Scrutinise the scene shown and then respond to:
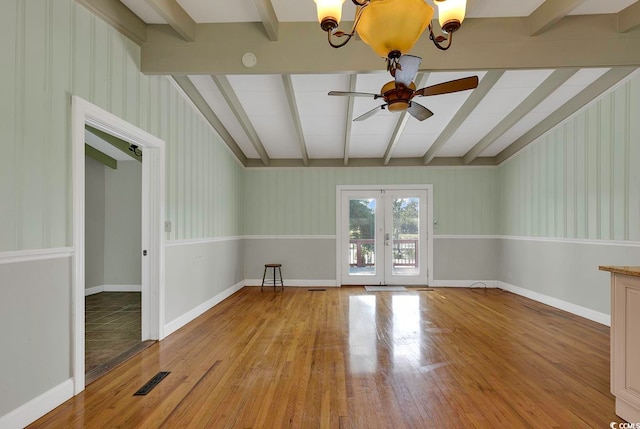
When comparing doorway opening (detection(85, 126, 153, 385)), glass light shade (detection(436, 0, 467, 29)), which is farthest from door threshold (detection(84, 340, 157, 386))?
glass light shade (detection(436, 0, 467, 29))

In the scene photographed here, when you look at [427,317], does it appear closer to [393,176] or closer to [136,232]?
[393,176]

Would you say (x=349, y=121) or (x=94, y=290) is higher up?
(x=349, y=121)

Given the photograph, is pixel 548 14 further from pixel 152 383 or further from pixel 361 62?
pixel 152 383

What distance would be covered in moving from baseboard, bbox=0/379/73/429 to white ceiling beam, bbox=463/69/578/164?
5.61m

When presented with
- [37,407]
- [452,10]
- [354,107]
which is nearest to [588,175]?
[354,107]

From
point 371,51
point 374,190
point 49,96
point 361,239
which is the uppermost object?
point 371,51

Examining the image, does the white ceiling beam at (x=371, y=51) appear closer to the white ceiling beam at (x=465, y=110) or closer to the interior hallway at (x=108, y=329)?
the white ceiling beam at (x=465, y=110)

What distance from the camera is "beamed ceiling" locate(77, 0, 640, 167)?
3207mm

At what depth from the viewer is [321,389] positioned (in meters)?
2.61

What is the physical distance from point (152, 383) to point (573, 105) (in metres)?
5.87

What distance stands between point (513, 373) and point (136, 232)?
632cm

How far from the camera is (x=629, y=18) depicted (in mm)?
3176

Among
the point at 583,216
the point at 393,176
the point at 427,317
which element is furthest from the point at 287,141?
the point at 583,216

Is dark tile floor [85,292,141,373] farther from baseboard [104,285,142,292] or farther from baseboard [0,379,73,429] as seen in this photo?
baseboard [0,379,73,429]
